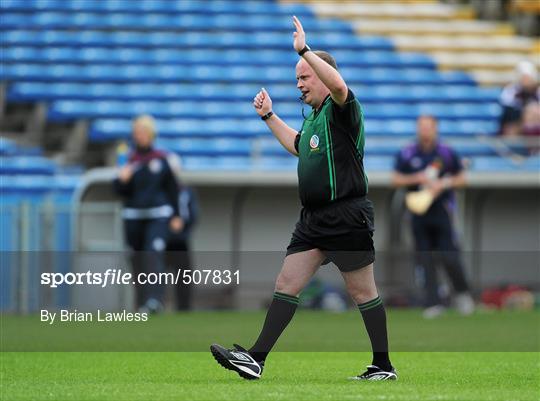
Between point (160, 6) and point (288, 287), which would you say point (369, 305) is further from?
point (160, 6)

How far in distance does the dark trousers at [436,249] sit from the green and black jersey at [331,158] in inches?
280

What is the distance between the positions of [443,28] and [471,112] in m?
2.36

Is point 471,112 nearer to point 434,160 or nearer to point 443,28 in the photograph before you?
point 443,28

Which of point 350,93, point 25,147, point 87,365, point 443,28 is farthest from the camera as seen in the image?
point 443,28

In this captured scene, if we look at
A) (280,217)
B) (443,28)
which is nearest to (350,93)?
(280,217)

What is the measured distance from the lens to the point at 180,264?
42.3 feet

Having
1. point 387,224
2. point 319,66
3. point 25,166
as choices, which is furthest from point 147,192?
point 319,66

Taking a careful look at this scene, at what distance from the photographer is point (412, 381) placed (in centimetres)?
718

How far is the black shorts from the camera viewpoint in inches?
276

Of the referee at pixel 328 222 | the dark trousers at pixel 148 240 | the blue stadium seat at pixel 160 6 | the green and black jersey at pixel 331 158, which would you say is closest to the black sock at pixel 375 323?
the referee at pixel 328 222

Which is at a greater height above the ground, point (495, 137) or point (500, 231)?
point (495, 137)

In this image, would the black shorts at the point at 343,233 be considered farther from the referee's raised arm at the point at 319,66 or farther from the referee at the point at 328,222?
the referee's raised arm at the point at 319,66

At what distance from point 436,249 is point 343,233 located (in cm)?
753

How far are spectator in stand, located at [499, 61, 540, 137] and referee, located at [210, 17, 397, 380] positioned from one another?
10.6 m
